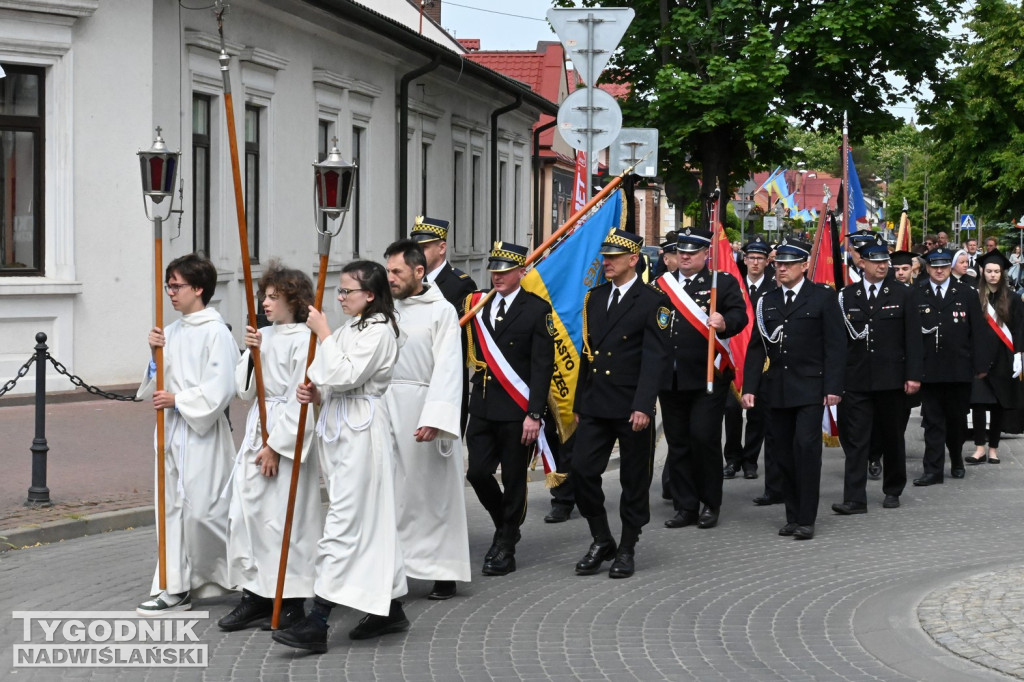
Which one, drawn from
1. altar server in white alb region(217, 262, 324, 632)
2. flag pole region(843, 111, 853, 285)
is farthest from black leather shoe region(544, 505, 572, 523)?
flag pole region(843, 111, 853, 285)

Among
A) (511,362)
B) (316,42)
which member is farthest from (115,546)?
(316,42)

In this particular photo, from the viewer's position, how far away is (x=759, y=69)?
29969 millimetres

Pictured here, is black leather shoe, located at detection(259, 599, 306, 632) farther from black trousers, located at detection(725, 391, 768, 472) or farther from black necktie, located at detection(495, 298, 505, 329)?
black trousers, located at detection(725, 391, 768, 472)

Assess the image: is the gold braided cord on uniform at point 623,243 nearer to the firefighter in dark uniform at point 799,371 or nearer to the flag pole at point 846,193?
the firefighter in dark uniform at point 799,371

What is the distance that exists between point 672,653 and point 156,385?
2.81 metres

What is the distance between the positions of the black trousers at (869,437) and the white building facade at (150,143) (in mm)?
8168

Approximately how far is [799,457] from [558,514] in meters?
1.70

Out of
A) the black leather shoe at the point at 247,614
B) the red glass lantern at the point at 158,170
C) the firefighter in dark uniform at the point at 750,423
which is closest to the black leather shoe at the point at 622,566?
the black leather shoe at the point at 247,614

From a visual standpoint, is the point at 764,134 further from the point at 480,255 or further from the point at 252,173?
the point at 252,173

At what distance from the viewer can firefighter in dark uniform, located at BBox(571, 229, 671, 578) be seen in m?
8.46

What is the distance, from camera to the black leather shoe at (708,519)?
10.1 metres

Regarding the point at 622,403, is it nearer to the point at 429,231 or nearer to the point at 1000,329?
the point at 429,231

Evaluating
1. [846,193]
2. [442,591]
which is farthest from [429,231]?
[846,193]

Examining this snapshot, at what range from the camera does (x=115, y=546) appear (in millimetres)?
9086
